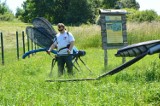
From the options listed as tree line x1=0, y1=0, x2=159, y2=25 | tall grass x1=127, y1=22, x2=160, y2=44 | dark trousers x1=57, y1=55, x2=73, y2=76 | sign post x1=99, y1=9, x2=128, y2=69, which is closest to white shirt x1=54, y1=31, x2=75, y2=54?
dark trousers x1=57, y1=55, x2=73, y2=76

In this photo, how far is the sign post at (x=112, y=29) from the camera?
1419 centimetres

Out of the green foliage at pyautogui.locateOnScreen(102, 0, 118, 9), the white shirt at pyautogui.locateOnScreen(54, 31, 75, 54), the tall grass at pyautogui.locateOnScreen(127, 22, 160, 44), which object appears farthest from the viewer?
the green foliage at pyautogui.locateOnScreen(102, 0, 118, 9)

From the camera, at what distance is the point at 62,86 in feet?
28.8

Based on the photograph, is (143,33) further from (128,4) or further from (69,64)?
(128,4)

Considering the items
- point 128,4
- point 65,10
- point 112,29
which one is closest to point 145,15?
point 65,10

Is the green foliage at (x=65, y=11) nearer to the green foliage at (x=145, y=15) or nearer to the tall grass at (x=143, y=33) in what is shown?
the green foliage at (x=145, y=15)

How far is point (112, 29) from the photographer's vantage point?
14.4 m

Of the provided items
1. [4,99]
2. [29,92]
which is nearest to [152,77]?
[29,92]

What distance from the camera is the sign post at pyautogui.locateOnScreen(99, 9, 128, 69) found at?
14188 millimetres

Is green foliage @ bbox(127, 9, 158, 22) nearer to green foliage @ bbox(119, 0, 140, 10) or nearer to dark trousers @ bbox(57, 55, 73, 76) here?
green foliage @ bbox(119, 0, 140, 10)

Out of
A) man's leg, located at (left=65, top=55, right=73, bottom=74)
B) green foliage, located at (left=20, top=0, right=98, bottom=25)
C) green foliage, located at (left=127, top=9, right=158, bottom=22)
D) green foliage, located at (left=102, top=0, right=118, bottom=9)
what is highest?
green foliage, located at (left=102, top=0, right=118, bottom=9)

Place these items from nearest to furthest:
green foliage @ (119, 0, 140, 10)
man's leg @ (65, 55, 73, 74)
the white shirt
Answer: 1. man's leg @ (65, 55, 73, 74)
2. the white shirt
3. green foliage @ (119, 0, 140, 10)

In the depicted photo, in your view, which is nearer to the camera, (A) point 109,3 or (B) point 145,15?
(B) point 145,15

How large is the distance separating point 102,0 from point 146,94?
8771cm
